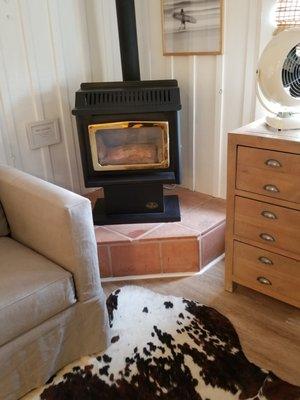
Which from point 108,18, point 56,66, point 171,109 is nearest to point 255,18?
point 171,109

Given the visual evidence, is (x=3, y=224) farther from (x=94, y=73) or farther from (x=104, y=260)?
(x=94, y=73)

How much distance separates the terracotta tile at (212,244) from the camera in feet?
6.56

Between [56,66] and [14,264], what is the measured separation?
4.10 feet

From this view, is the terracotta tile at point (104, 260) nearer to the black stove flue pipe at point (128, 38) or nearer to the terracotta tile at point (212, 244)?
the terracotta tile at point (212, 244)

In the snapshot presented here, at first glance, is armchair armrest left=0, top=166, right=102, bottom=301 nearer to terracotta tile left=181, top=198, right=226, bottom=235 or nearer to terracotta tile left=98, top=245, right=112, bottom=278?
terracotta tile left=98, top=245, right=112, bottom=278

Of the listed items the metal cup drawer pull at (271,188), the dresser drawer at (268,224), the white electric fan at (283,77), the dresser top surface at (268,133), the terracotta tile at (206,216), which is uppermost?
the white electric fan at (283,77)

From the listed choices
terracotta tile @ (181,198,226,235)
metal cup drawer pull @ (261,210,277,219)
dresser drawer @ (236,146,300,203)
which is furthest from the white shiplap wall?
metal cup drawer pull @ (261,210,277,219)

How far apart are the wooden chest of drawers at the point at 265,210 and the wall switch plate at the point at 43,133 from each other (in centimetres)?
113

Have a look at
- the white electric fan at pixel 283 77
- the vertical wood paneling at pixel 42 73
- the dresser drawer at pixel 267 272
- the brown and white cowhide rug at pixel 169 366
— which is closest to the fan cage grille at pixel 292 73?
the white electric fan at pixel 283 77

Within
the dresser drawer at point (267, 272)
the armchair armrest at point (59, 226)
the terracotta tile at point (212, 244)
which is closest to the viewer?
the armchair armrest at point (59, 226)

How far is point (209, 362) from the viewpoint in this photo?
4.77ft

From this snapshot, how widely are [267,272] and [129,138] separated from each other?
100 centimetres

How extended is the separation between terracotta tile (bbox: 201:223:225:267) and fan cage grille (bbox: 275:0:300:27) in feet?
3.45

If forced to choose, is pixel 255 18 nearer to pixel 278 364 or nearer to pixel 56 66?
pixel 56 66
